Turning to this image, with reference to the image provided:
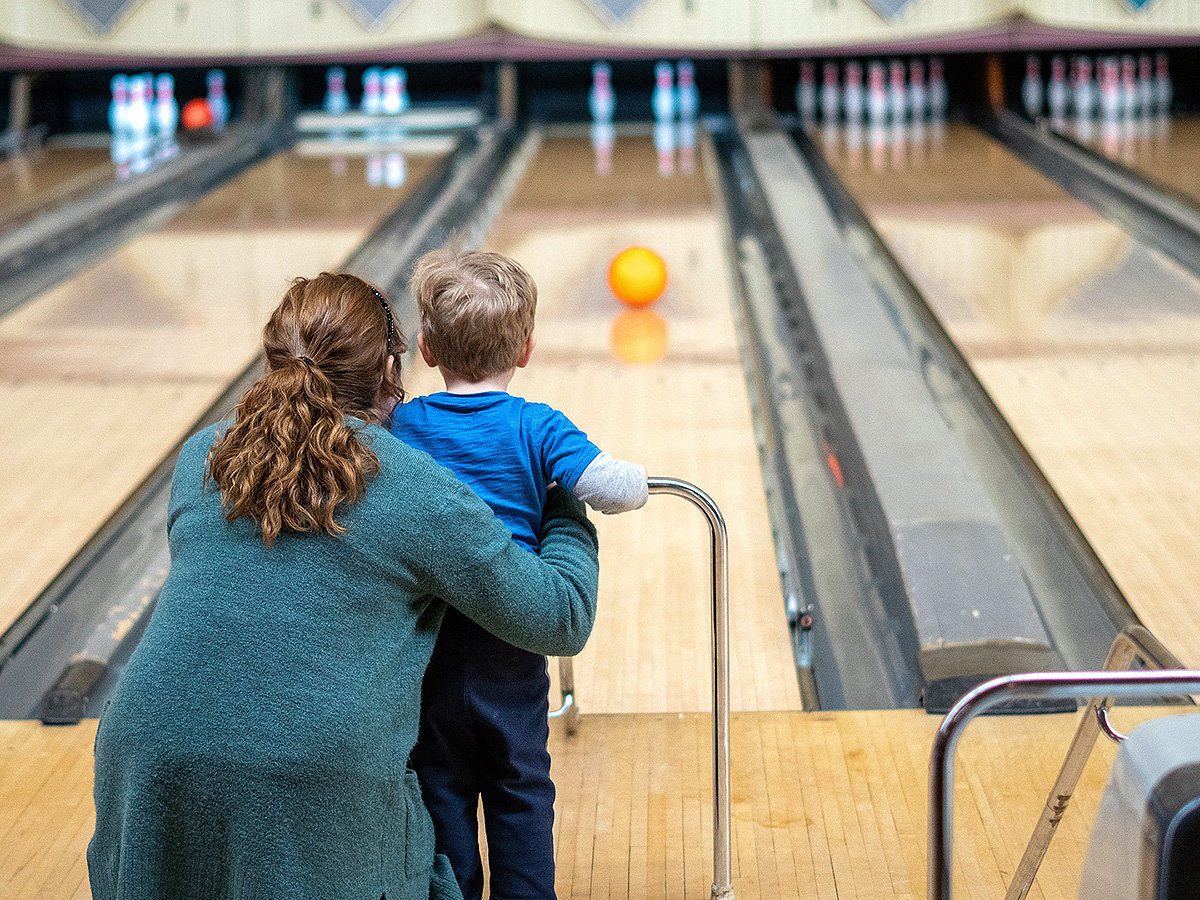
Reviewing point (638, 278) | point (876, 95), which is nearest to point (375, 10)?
point (876, 95)

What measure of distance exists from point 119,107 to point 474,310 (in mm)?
6644

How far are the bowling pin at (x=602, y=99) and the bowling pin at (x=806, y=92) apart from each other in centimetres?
104

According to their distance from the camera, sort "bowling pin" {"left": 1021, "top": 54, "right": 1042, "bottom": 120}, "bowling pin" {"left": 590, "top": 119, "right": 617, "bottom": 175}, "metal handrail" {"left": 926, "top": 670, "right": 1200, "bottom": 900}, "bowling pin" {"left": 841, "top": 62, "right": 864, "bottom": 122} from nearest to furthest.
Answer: "metal handrail" {"left": 926, "top": 670, "right": 1200, "bottom": 900} → "bowling pin" {"left": 590, "top": 119, "right": 617, "bottom": 175} → "bowling pin" {"left": 1021, "top": 54, "right": 1042, "bottom": 120} → "bowling pin" {"left": 841, "top": 62, "right": 864, "bottom": 122}

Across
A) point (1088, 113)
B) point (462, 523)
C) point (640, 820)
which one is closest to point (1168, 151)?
point (1088, 113)

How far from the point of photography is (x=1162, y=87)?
696 centimetres

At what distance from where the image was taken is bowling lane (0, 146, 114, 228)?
527cm

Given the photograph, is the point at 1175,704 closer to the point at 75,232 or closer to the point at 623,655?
the point at 623,655

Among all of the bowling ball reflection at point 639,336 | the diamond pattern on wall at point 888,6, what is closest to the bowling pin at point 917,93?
the diamond pattern on wall at point 888,6

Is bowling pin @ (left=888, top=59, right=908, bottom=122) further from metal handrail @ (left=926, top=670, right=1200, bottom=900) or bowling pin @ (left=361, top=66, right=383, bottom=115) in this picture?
metal handrail @ (left=926, top=670, right=1200, bottom=900)

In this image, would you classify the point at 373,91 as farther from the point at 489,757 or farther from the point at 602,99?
the point at 489,757

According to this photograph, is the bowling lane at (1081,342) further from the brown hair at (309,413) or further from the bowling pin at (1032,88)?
the brown hair at (309,413)

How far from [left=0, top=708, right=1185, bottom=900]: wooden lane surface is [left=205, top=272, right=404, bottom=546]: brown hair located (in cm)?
75

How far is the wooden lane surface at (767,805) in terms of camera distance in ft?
5.04

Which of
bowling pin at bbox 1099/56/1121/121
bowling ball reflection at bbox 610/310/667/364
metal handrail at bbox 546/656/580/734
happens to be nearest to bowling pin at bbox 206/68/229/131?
bowling ball reflection at bbox 610/310/667/364
